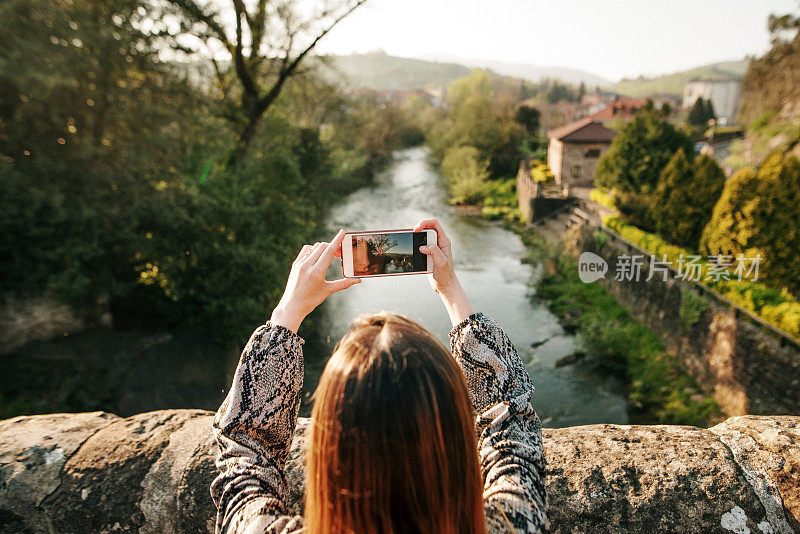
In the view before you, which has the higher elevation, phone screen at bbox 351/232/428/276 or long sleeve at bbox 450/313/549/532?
phone screen at bbox 351/232/428/276

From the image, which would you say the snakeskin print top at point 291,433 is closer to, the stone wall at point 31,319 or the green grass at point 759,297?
the stone wall at point 31,319

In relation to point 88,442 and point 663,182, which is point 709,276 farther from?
point 88,442

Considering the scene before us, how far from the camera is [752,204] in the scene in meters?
8.25

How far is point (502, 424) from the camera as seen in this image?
Answer: 0.99 meters

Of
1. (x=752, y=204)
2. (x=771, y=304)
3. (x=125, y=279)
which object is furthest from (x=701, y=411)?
(x=125, y=279)

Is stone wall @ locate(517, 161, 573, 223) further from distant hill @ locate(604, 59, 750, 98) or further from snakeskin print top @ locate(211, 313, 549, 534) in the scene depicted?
distant hill @ locate(604, 59, 750, 98)

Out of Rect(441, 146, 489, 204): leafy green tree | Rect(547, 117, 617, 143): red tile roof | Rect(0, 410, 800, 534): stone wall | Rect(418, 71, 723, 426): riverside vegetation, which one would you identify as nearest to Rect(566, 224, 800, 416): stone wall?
Rect(418, 71, 723, 426): riverside vegetation

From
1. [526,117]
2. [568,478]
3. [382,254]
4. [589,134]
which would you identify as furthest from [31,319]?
[526,117]

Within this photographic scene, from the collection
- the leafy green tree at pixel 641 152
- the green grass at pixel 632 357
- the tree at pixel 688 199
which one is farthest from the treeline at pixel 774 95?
the green grass at pixel 632 357

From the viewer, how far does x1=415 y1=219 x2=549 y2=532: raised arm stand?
85 cm

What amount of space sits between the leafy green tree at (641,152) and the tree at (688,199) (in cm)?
517

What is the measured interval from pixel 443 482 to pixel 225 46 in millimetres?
10843

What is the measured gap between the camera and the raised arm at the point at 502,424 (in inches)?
33.5

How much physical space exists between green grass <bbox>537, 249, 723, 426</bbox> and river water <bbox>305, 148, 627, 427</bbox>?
363 mm
